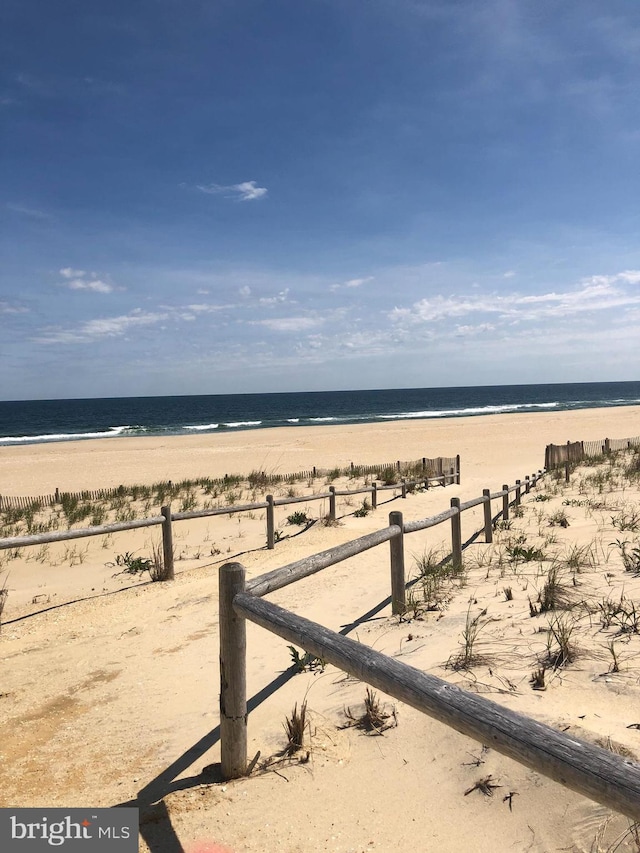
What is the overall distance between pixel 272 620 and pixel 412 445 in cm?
2972

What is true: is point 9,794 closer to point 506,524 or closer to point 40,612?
point 40,612

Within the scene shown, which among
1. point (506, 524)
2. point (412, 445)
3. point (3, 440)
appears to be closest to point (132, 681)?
point (506, 524)

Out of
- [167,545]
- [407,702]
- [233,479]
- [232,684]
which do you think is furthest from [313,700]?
[233,479]

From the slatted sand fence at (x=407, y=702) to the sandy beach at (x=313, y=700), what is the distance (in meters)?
0.50

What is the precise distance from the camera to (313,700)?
3924 mm

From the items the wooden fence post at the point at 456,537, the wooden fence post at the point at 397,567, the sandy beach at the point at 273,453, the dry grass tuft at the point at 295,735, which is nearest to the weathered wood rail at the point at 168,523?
the wooden fence post at the point at 456,537

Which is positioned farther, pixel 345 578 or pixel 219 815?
pixel 345 578

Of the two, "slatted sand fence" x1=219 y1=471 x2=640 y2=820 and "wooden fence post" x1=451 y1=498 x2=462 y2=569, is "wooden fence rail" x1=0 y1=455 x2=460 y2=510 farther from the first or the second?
"slatted sand fence" x1=219 y1=471 x2=640 y2=820

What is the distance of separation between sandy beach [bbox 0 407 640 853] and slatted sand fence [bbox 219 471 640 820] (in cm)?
50

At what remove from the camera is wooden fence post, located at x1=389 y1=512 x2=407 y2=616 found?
17.9 ft

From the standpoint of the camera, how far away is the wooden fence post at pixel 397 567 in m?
5.47

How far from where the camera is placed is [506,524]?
9789mm

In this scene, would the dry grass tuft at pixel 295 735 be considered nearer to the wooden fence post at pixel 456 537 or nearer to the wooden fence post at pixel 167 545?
the wooden fence post at pixel 456 537

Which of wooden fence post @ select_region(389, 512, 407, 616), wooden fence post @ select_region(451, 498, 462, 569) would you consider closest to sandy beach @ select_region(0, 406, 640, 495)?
wooden fence post @ select_region(451, 498, 462, 569)
